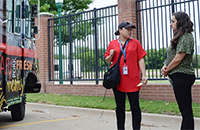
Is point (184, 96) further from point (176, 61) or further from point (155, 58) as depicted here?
point (155, 58)

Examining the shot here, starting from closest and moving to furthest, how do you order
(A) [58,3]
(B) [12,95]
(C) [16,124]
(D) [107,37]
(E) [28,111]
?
1. (B) [12,95]
2. (C) [16,124]
3. (E) [28,111]
4. (D) [107,37]
5. (A) [58,3]

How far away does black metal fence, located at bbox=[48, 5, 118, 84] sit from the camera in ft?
33.7

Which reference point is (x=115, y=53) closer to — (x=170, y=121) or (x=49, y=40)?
(x=170, y=121)

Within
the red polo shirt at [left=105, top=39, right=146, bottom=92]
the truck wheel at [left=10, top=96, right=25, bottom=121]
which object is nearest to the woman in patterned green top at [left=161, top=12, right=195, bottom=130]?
the red polo shirt at [left=105, top=39, right=146, bottom=92]

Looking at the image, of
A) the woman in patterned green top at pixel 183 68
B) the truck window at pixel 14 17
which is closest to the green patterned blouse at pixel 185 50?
the woman in patterned green top at pixel 183 68

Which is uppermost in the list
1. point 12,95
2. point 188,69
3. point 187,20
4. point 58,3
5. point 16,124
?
point 58,3

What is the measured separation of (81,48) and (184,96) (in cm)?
733

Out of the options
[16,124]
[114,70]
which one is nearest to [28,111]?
[16,124]

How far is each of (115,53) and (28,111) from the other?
492cm

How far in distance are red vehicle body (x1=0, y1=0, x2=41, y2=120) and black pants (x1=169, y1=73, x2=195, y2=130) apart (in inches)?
125

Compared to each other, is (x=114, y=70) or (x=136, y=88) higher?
(x=114, y=70)

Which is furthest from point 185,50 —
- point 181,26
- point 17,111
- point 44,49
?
point 44,49

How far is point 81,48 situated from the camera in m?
11.0

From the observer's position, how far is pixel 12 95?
6.11 metres
